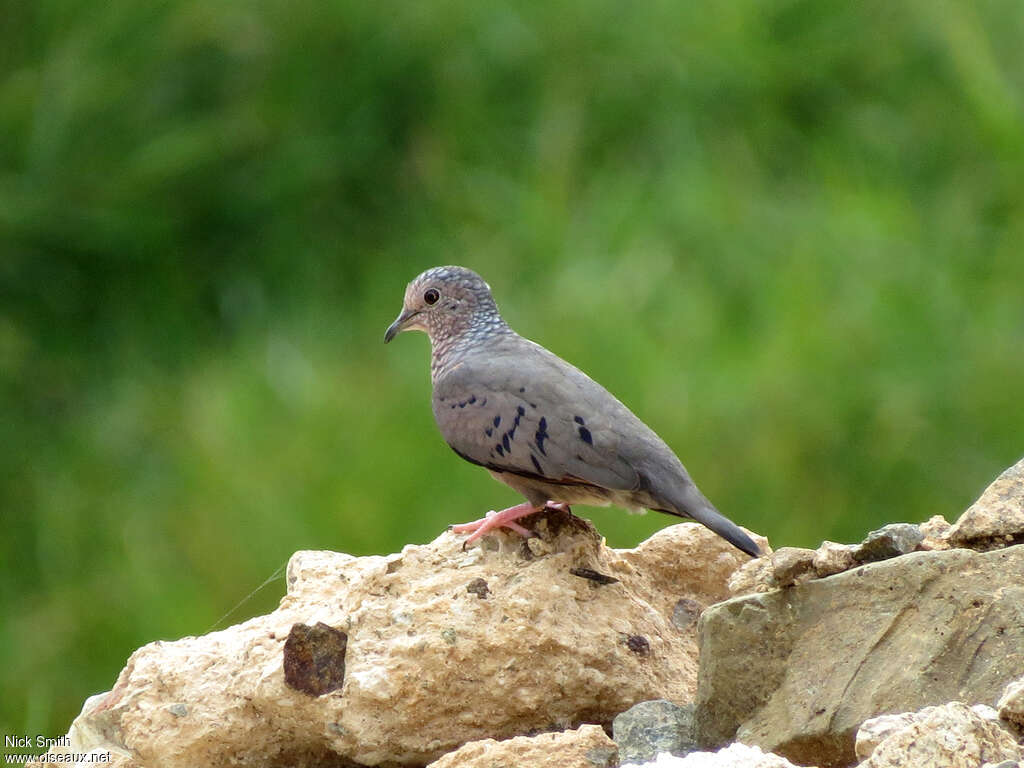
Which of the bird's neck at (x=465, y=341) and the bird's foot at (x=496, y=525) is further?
the bird's neck at (x=465, y=341)

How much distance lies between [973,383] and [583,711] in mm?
5867

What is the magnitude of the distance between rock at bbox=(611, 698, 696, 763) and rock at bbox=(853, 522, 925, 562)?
59 centimetres

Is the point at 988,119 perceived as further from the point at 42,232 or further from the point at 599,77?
the point at 42,232

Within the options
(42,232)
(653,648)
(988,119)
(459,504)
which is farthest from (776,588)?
(42,232)

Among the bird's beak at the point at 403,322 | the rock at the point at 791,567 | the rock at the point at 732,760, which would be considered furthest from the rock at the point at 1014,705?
the bird's beak at the point at 403,322

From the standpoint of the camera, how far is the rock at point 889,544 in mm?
4867

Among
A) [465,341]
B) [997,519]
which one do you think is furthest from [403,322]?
[997,519]

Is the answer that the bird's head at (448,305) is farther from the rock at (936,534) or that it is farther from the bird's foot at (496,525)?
the rock at (936,534)

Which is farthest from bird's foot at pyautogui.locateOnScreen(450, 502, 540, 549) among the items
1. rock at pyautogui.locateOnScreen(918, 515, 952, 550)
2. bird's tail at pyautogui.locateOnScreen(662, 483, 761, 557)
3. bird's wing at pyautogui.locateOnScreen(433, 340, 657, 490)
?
rock at pyautogui.locateOnScreen(918, 515, 952, 550)

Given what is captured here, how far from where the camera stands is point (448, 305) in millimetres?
6500

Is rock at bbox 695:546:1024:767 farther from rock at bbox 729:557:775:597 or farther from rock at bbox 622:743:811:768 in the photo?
rock at bbox 622:743:811:768

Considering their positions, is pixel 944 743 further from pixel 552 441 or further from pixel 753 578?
pixel 552 441

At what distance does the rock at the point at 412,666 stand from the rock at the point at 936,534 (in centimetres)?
75

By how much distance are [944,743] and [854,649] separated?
835 mm
